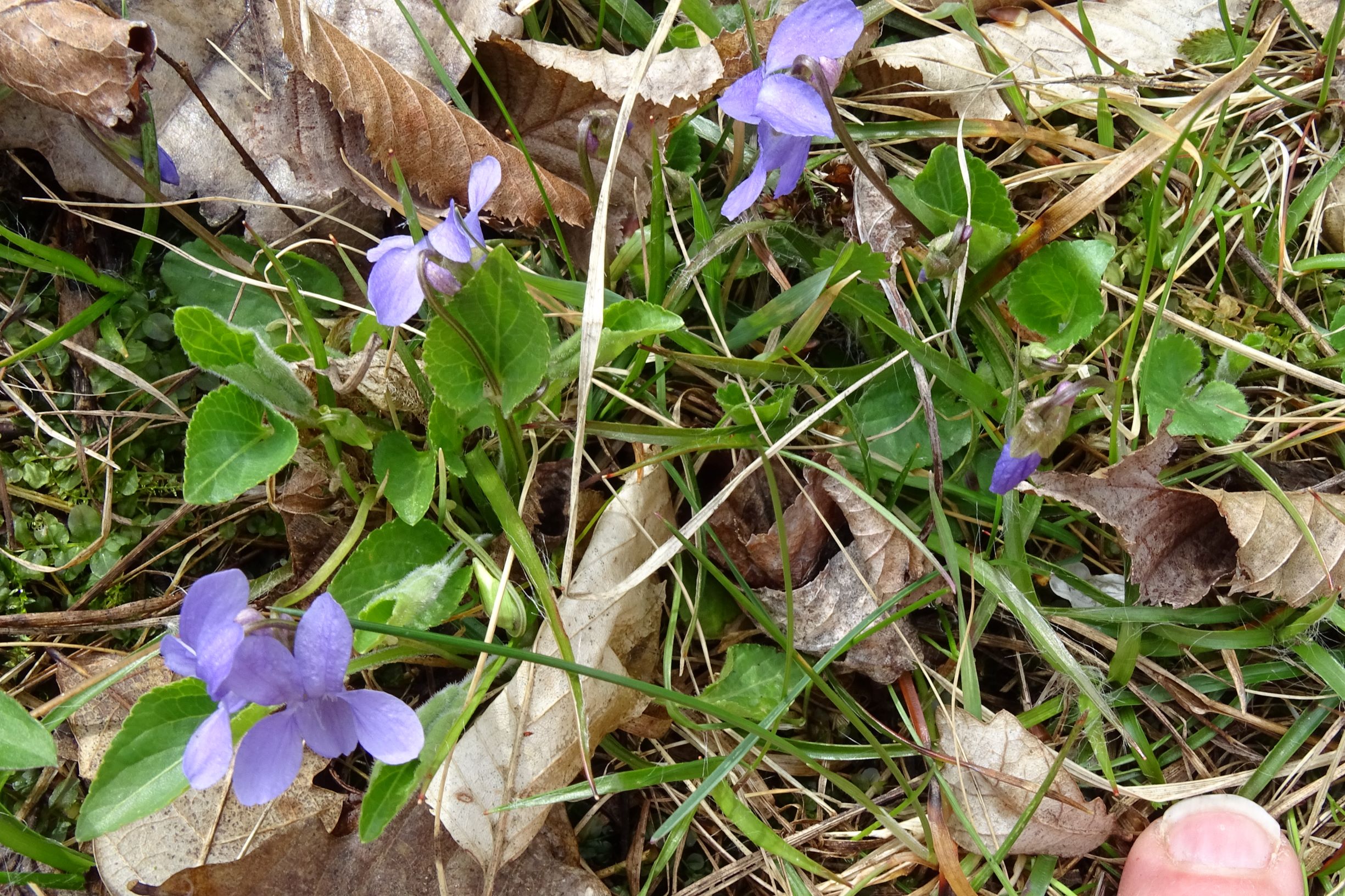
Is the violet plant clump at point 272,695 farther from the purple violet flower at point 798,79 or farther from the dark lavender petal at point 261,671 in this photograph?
the purple violet flower at point 798,79

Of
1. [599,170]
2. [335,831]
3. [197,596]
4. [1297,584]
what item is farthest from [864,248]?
[335,831]

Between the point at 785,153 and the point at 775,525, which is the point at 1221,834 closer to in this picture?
the point at 775,525

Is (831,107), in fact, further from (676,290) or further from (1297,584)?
(1297,584)

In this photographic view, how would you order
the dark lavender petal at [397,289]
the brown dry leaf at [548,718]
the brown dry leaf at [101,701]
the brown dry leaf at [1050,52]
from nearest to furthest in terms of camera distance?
the dark lavender petal at [397,289], the brown dry leaf at [548,718], the brown dry leaf at [101,701], the brown dry leaf at [1050,52]

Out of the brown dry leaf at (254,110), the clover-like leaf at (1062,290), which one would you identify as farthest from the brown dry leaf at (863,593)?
the brown dry leaf at (254,110)

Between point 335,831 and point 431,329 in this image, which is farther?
point 335,831

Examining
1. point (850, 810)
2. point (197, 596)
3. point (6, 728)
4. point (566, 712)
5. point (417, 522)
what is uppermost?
point (197, 596)
